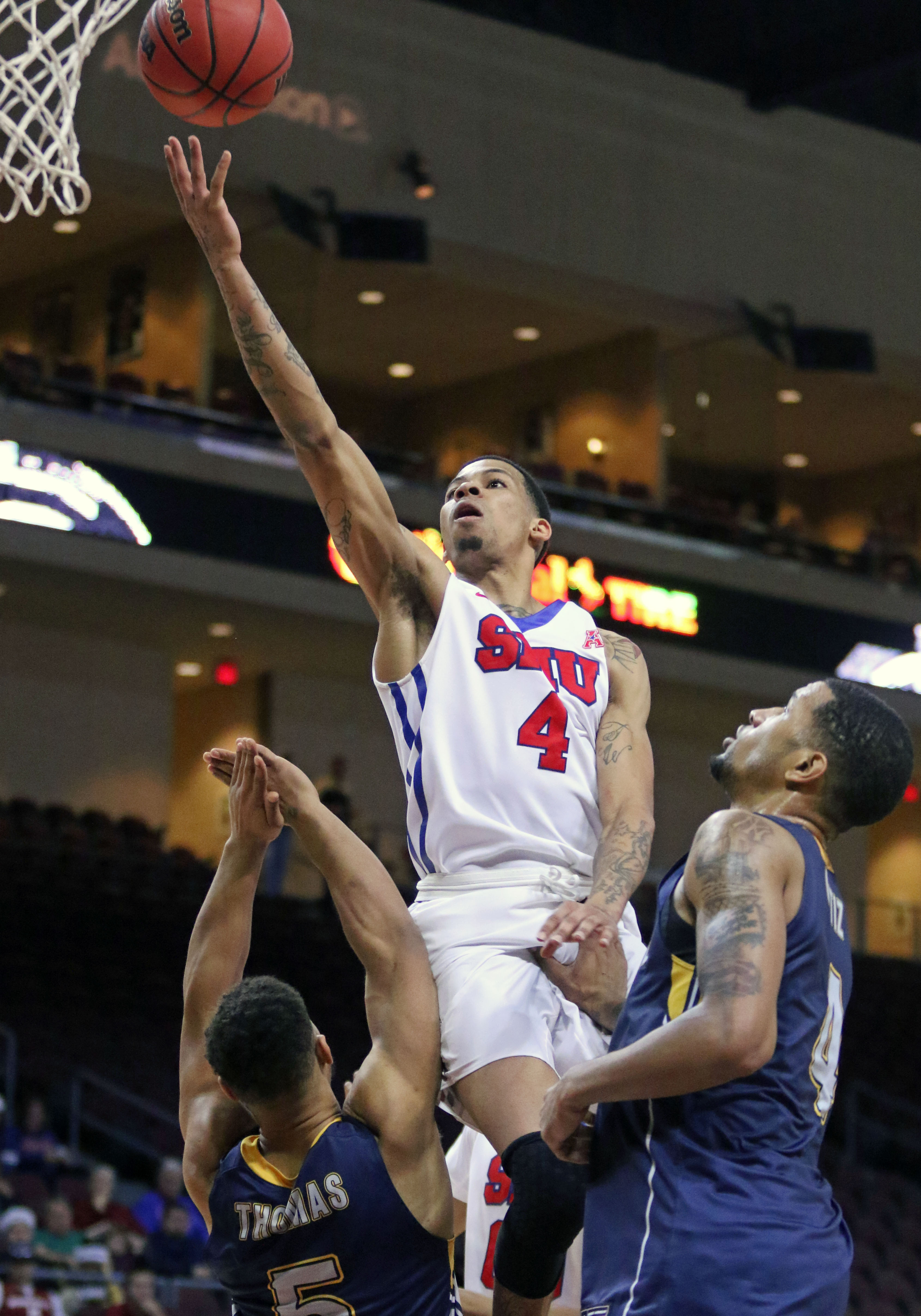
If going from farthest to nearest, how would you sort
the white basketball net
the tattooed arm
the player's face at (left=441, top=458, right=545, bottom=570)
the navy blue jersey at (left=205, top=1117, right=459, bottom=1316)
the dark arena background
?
the dark arena background < the white basketball net < the player's face at (left=441, top=458, right=545, bottom=570) < the tattooed arm < the navy blue jersey at (left=205, top=1117, right=459, bottom=1316)

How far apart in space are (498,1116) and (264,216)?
1639 centimetres

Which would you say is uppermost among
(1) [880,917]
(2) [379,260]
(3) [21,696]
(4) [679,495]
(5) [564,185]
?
(5) [564,185]

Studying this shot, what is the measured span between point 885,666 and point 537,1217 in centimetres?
1856

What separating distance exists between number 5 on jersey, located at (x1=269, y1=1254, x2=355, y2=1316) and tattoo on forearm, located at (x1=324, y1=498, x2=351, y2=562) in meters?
1.51

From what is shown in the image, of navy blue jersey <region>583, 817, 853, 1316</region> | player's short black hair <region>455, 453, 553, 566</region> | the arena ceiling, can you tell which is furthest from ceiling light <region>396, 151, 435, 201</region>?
navy blue jersey <region>583, 817, 853, 1316</region>

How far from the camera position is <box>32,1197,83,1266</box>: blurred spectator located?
9.82 meters

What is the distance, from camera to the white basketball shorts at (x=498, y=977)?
372 cm

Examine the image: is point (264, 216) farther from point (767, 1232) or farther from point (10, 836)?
point (767, 1232)

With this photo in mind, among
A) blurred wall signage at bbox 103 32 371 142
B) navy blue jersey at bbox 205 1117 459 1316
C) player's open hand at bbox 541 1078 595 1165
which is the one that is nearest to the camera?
player's open hand at bbox 541 1078 595 1165

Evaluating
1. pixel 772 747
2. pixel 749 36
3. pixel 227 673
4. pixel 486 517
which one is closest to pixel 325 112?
pixel 749 36

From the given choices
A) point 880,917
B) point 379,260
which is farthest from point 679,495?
point 880,917

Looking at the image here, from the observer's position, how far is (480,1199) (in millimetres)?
4184

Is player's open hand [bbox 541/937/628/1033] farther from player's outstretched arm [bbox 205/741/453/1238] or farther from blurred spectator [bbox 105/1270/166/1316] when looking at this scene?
blurred spectator [bbox 105/1270/166/1316]

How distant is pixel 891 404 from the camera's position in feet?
81.4
